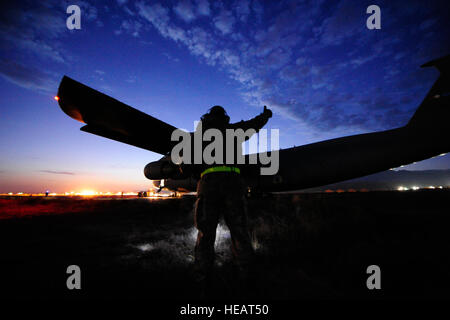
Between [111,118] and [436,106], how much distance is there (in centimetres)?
1079

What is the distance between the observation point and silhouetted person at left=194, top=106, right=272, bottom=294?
240 cm

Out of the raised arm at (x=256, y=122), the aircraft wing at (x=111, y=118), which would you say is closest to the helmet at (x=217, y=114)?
the raised arm at (x=256, y=122)

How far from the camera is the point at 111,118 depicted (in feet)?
9.25

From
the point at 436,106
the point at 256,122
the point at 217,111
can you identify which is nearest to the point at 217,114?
the point at 217,111

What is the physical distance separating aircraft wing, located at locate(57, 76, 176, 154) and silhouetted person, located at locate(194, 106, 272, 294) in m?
0.91

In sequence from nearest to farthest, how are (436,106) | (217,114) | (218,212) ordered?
(218,212)
(217,114)
(436,106)

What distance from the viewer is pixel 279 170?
8.63 meters

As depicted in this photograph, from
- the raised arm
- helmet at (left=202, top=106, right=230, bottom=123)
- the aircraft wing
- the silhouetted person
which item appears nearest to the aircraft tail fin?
the raised arm

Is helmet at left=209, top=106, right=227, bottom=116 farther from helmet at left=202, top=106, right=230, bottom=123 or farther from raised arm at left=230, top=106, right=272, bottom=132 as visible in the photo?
raised arm at left=230, top=106, right=272, bottom=132

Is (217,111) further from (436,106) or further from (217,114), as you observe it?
(436,106)

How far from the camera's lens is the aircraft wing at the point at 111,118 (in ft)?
7.77

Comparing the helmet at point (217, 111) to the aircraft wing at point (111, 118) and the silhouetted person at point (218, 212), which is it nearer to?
the silhouetted person at point (218, 212)

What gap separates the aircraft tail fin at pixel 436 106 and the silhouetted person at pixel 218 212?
26.4 feet
